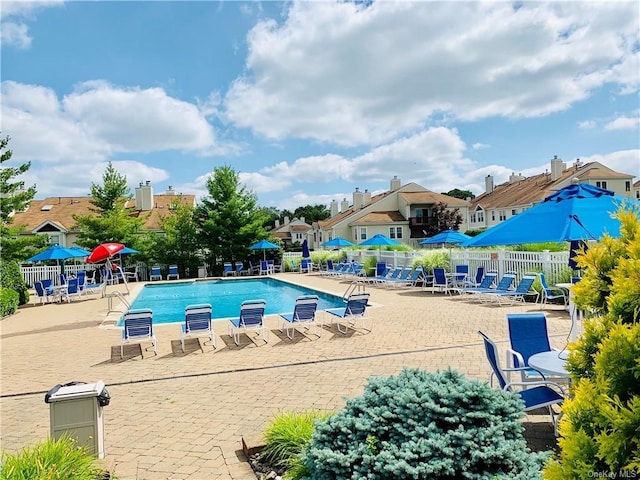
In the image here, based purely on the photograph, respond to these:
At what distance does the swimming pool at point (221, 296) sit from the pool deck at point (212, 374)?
3.75 meters

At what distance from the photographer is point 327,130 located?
25.0m

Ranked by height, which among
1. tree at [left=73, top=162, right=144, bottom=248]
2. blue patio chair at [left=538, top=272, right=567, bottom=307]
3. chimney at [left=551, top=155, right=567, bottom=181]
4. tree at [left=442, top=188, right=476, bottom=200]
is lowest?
blue patio chair at [left=538, top=272, right=567, bottom=307]

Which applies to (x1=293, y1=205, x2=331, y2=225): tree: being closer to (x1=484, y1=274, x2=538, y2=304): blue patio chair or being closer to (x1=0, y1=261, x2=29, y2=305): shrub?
(x1=0, y1=261, x2=29, y2=305): shrub

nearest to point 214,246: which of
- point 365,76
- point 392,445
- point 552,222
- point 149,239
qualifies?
point 149,239

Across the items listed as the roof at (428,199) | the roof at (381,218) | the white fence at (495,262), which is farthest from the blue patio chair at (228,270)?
the roof at (428,199)

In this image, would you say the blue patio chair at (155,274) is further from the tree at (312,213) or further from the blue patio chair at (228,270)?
the tree at (312,213)

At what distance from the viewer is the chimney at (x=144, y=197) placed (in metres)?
41.6

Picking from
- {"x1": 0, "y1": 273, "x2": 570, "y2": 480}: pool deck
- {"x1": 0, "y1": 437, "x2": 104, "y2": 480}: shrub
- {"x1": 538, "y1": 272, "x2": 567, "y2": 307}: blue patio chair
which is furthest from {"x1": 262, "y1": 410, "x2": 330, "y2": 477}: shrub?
{"x1": 538, "y1": 272, "x2": 567, "y2": 307}: blue patio chair

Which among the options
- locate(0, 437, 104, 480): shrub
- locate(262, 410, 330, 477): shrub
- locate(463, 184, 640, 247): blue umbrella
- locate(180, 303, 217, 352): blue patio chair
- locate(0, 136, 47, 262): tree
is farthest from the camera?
locate(0, 136, 47, 262): tree

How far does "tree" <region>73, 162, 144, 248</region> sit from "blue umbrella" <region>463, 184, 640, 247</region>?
97.5 feet

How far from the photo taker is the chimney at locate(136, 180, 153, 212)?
136ft

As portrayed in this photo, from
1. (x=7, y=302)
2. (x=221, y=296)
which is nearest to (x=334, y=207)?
(x=221, y=296)

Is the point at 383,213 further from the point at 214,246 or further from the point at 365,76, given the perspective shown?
the point at 365,76

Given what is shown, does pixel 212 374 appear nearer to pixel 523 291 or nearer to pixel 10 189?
pixel 523 291
